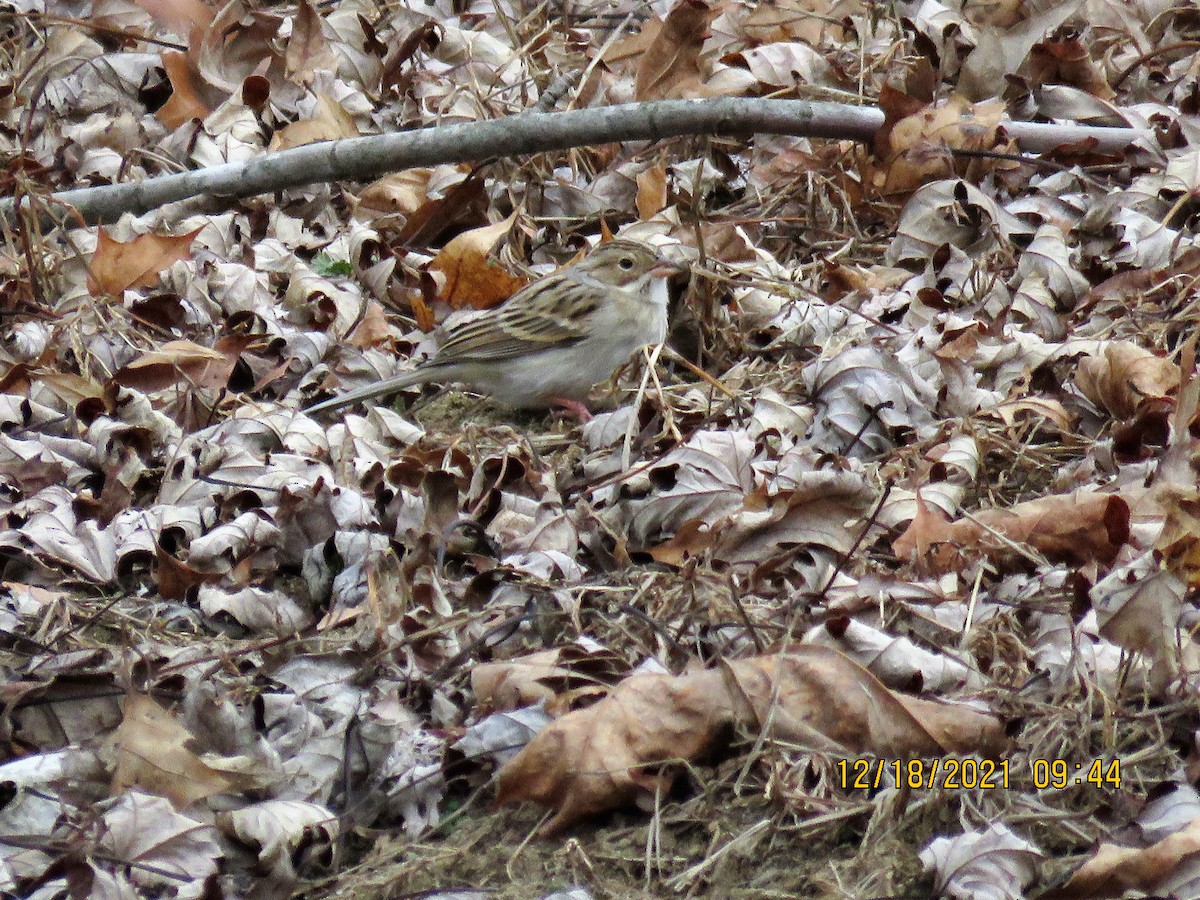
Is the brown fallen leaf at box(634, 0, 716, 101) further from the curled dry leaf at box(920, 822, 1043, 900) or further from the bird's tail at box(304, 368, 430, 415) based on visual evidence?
the curled dry leaf at box(920, 822, 1043, 900)

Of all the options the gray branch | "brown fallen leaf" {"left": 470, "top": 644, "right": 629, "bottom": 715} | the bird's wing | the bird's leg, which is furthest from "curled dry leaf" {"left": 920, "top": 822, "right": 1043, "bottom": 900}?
the gray branch

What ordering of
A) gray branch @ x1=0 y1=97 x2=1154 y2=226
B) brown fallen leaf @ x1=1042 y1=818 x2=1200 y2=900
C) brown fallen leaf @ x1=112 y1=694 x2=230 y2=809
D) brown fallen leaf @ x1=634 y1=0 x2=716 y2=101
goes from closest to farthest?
brown fallen leaf @ x1=1042 y1=818 x2=1200 y2=900 → brown fallen leaf @ x1=112 y1=694 x2=230 y2=809 → gray branch @ x1=0 y1=97 x2=1154 y2=226 → brown fallen leaf @ x1=634 y1=0 x2=716 y2=101

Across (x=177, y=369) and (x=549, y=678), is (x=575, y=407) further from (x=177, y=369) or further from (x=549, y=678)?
(x=549, y=678)

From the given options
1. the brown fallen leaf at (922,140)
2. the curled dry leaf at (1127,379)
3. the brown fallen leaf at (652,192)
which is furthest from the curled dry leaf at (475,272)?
the curled dry leaf at (1127,379)

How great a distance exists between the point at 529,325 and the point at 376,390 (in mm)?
831

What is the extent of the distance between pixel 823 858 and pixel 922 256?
403 cm

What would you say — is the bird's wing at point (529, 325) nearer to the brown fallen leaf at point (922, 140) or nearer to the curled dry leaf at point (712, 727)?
the brown fallen leaf at point (922, 140)

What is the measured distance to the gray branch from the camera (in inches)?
275

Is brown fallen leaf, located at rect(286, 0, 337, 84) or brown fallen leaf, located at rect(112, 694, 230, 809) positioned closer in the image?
brown fallen leaf, located at rect(112, 694, 230, 809)

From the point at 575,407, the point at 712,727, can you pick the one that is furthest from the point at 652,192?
the point at 712,727

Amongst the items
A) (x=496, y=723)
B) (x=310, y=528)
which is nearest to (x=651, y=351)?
(x=310, y=528)

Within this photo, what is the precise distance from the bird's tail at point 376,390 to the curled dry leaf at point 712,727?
9.80 ft
